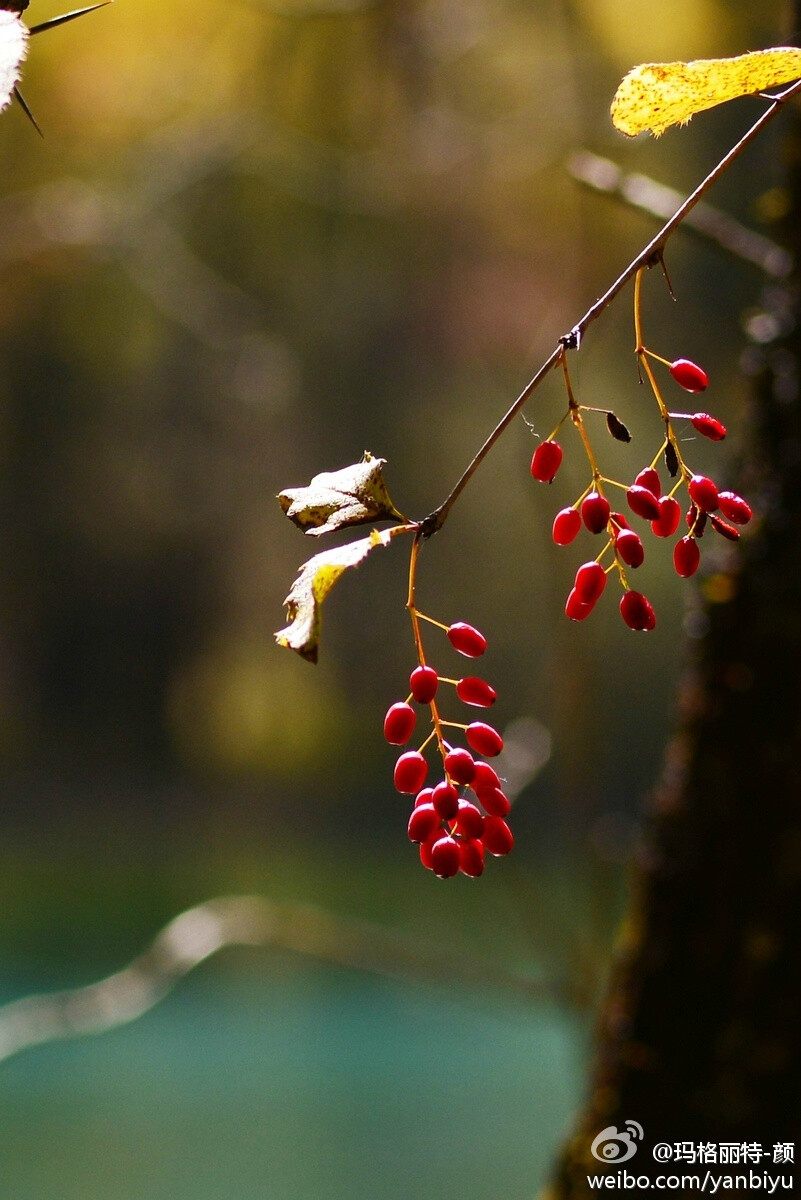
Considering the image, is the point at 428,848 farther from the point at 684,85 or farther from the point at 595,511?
the point at 684,85

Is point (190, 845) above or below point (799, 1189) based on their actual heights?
above

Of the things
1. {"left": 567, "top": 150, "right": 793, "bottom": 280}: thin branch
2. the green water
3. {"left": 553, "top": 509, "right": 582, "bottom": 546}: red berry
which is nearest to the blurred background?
the green water

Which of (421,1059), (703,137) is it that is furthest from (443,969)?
(703,137)

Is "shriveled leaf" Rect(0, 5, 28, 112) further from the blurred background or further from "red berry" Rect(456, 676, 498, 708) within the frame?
the blurred background

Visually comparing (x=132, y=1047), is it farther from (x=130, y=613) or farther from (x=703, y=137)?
(x=703, y=137)

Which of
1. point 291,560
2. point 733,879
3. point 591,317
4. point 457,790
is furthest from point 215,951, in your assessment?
point 291,560

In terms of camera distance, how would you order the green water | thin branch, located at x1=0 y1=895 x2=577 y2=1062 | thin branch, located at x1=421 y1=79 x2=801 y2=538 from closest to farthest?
thin branch, located at x1=421 y1=79 x2=801 y2=538 → thin branch, located at x1=0 y1=895 x2=577 y2=1062 → the green water

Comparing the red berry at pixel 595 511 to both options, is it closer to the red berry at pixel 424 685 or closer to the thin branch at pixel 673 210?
the red berry at pixel 424 685
